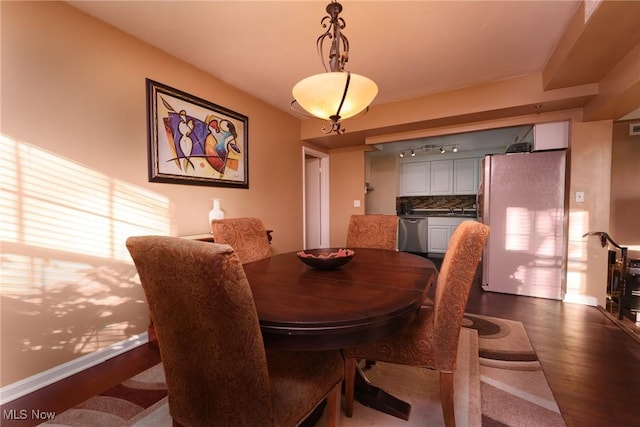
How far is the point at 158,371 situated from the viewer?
1795 millimetres

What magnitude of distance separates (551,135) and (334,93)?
118 inches

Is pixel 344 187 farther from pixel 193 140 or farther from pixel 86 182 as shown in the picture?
pixel 86 182

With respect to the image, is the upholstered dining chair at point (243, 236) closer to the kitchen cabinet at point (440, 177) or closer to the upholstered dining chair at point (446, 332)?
the upholstered dining chair at point (446, 332)

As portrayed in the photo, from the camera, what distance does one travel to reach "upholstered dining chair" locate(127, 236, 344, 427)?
Result: 2.31 feet

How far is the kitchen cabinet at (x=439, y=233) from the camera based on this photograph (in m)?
5.56

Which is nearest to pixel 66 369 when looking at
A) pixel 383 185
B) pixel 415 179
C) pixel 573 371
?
pixel 573 371

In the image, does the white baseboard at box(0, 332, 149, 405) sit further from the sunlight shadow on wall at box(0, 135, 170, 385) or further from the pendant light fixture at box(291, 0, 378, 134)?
the pendant light fixture at box(291, 0, 378, 134)

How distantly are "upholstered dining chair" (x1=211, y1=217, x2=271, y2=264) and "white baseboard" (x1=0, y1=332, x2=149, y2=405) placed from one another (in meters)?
1.11

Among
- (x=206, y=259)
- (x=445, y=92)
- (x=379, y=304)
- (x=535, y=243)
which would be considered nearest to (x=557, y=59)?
(x=445, y=92)

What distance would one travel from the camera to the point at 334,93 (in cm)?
146

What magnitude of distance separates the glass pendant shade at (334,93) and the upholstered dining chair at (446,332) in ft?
2.88

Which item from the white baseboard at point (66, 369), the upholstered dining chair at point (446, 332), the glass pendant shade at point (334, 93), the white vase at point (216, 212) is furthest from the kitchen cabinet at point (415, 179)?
the white baseboard at point (66, 369)

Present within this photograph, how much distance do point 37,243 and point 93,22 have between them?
4.96 ft

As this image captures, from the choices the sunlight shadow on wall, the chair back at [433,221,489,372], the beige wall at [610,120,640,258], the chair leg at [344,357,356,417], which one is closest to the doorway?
the sunlight shadow on wall
